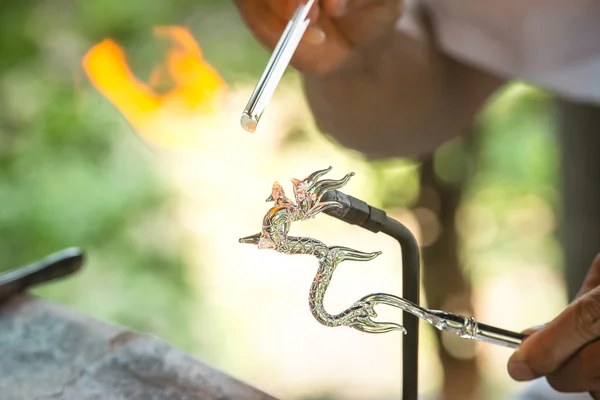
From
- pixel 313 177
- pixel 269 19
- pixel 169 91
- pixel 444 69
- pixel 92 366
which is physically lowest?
pixel 92 366

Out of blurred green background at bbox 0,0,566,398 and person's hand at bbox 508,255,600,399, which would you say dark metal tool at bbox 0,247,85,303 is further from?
blurred green background at bbox 0,0,566,398

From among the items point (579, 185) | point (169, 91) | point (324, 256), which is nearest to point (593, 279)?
point (324, 256)

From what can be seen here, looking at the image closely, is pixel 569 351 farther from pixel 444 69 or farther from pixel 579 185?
pixel 579 185

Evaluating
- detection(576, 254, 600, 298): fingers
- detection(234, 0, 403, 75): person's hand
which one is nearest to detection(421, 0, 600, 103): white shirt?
detection(234, 0, 403, 75): person's hand

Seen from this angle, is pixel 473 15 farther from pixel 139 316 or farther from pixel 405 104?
pixel 139 316

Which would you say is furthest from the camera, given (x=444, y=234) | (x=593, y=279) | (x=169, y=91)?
(x=169, y=91)

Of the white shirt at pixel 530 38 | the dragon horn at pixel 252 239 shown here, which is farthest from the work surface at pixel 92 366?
the white shirt at pixel 530 38

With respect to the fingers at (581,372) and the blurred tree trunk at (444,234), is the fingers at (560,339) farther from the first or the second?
the blurred tree trunk at (444,234)

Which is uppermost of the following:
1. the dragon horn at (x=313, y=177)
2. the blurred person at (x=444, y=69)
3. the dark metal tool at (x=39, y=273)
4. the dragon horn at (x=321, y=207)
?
the blurred person at (x=444, y=69)
